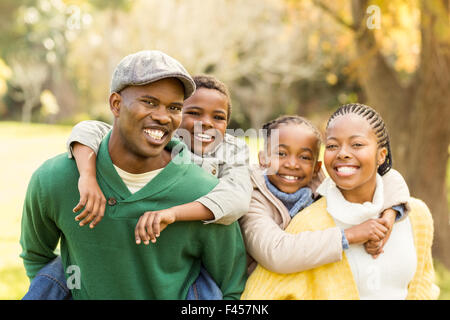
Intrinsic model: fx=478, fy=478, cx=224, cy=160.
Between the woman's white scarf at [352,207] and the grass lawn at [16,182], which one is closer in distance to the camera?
the woman's white scarf at [352,207]

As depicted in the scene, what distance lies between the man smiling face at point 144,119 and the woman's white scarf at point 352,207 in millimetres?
939

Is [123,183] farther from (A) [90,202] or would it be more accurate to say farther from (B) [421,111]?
(B) [421,111]

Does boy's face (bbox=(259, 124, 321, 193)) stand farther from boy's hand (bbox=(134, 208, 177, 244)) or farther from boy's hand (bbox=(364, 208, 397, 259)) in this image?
boy's hand (bbox=(134, 208, 177, 244))

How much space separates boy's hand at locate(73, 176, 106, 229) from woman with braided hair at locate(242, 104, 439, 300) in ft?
2.79

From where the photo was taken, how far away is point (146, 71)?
217 cm

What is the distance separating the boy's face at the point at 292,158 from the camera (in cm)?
272

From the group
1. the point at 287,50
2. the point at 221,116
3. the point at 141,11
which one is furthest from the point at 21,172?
the point at 221,116

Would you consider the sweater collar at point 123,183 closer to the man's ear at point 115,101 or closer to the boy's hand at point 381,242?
the man's ear at point 115,101

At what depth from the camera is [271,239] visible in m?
2.37

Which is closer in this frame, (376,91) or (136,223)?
(136,223)

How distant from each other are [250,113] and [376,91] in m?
16.1

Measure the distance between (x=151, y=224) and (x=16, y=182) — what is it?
1285 centimetres

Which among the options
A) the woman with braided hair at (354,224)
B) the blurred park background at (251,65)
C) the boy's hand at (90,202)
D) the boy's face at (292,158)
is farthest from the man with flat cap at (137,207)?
the blurred park background at (251,65)
